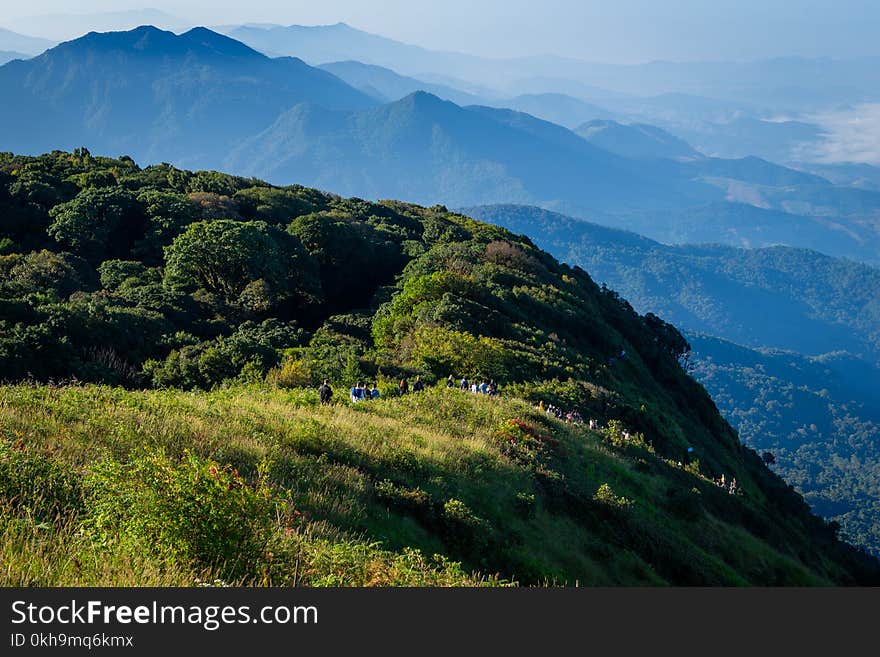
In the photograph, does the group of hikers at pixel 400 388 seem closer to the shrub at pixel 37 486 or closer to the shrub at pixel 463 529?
the shrub at pixel 463 529

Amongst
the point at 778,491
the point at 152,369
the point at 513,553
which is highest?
the point at 513,553

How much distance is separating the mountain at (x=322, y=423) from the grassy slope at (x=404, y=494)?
0.06 meters

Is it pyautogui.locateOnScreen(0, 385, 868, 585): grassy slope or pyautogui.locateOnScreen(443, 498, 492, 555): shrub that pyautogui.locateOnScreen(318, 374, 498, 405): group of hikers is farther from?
pyautogui.locateOnScreen(443, 498, 492, 555): shrub

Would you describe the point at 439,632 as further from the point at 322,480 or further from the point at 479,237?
the point at 479,237

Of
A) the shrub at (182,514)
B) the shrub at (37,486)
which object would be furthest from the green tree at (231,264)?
the shrub at (182,514)

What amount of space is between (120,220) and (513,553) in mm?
45053

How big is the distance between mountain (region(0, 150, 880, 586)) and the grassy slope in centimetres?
6

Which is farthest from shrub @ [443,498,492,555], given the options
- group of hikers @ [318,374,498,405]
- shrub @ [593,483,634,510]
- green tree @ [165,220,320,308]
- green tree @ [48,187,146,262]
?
green tree @ [48,187,146,262]

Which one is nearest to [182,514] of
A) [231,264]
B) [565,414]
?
[565,414]

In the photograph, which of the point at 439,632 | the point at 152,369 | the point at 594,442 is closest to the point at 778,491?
the point at 594,442

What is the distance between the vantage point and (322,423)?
13953mm

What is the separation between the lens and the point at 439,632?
→ 16.6 feet

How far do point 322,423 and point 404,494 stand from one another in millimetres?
3130

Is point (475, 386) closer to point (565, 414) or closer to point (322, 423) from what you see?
point (565, 414)
